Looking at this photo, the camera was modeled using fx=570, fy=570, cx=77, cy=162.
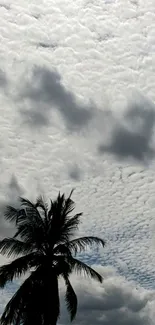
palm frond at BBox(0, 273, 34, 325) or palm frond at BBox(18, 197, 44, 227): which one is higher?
palm frond at BBox(18, 197, 44, 227)

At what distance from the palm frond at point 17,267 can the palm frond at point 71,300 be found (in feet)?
6.91

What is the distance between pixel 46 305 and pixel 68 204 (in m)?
6.44

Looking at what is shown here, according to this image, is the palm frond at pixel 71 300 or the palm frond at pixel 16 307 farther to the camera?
the palm frond at pixel 71 300

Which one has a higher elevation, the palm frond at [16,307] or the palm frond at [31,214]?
the palm frond at [31,214]

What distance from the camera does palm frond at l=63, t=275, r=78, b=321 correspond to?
3275 cm

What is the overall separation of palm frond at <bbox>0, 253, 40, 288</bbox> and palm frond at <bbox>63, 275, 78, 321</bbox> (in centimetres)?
211

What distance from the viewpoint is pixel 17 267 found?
32.5m

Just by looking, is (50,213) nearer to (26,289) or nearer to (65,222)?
(65,222)

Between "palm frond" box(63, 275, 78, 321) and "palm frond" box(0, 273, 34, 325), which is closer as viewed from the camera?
"palm frond" box(0, 273, 34, 325)

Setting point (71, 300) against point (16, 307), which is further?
point (71, 300)

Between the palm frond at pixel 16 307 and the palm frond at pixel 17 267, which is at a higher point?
the palm frond at pixel 17 267

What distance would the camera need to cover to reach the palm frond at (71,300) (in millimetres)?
32750

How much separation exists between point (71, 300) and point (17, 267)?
366cm

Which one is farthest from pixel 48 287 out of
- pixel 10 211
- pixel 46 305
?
pixel 10 211
